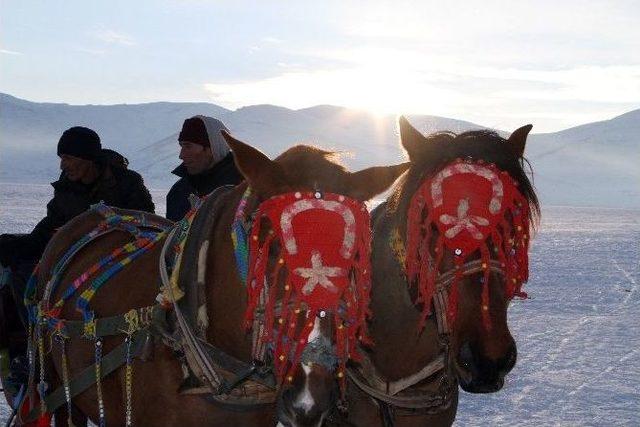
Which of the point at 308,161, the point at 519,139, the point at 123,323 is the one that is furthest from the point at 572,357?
the point at 308,161

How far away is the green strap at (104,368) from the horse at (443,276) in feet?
3.22

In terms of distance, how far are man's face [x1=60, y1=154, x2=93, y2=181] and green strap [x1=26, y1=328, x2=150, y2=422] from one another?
1507 millimetres

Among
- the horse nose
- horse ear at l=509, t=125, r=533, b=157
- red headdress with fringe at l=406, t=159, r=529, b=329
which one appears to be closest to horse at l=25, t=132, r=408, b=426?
the horse nose

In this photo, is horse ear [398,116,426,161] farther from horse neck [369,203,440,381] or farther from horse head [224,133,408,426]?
horse head [224,133,408,426]

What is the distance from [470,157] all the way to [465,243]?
1.52 ft

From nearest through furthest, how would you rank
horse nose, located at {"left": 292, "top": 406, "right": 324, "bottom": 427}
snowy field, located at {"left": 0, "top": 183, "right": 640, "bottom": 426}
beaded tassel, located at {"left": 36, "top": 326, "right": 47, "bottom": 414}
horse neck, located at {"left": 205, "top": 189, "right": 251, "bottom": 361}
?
horse nose, located at {"left": 292, "top": 406, "right": 324, "bottom": 427}, horse neck, located at {"left": 205, "top": 189, "right": 251, "bottom": 361}, beaded tassel, located at {"left": 36, "top": 326, "right": 47, "bottom": 414}, snowy field, located at {"left": 0, "top": 183, "right": 640, "bottom": 426}

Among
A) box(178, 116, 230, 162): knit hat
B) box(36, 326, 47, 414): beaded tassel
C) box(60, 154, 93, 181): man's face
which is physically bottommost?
box(36, 326, 47, 414): beaded tassel

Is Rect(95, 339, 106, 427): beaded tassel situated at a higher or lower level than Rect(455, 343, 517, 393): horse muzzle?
lower

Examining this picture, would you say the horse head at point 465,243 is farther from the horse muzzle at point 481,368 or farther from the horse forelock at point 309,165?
the horse forelock at point 309,165

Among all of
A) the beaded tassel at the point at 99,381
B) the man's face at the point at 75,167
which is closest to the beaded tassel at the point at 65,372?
the beaded tassel at the point at 99,381

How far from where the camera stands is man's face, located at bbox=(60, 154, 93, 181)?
499cm

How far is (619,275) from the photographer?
18734mm

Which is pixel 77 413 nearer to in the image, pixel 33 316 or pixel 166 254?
pixel 33 316

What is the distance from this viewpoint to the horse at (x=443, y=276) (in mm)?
3199
